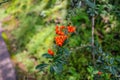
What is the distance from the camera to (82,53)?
5211 mm

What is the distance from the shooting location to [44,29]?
6121 mm

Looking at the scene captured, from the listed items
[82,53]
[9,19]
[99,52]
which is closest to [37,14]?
[9,19]

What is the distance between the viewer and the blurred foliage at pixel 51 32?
4992 millimetres

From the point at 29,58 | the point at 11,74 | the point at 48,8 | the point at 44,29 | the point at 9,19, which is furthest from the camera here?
the point at 9,19

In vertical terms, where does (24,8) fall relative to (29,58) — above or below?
above

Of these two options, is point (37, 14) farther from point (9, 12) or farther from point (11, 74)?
point (11, 74)

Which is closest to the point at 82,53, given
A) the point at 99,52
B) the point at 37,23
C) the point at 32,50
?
the point at 32,50

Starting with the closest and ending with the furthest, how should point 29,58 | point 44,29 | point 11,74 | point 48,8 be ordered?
1. point 11,74
2. point 29,58
3. point 44,29
4. point 48,8

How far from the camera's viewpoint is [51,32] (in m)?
5.89

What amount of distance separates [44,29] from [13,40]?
0.91m

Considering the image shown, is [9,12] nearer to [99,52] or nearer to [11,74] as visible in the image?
[11,74]

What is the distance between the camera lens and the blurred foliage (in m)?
4.99

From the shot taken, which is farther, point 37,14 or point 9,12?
point 9,12

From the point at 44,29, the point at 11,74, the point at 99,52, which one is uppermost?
the point at 99,52
